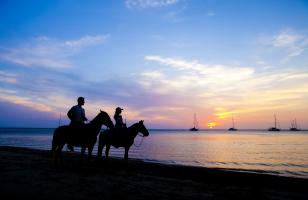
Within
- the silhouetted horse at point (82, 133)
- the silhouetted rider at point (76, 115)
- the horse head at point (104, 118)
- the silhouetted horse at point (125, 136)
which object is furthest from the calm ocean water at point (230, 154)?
the silhouetted rider at point (76, 115)

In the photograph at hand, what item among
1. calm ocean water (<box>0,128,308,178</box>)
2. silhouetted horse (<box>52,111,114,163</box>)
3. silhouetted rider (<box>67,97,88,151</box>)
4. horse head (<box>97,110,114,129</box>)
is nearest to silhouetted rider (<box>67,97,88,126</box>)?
silhouetted rider (<box>67,97,88,151</box>)

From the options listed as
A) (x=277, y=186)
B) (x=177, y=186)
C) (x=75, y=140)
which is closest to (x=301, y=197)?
(x=277, y=186)

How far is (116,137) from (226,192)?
729 centimetres

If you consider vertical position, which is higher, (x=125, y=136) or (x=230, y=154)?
(x=125, y=136)

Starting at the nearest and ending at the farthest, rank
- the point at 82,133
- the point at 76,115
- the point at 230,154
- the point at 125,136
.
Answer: the point at 82,133, the point at 76,115, the point at 125,136, the point at 230,154

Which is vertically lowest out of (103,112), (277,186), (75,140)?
(277,186)

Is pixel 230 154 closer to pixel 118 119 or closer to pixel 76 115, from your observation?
pixel 118 119

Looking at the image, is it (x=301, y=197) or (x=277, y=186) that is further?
(x=277, y=186)

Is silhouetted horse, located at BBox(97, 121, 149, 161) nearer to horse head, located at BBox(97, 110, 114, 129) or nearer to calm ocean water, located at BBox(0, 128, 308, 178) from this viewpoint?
horse head, located at BBox(97, 110, 114, 129)

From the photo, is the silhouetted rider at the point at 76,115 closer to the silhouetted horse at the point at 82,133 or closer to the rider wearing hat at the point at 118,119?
the silhouetted horse at the point at 82,133

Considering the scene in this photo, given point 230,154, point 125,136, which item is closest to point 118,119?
point 125,136

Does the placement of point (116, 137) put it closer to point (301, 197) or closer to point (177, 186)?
point (177, 186)

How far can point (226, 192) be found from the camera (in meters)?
7.33

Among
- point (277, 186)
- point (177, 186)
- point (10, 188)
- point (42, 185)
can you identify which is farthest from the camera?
point (277, 186)
